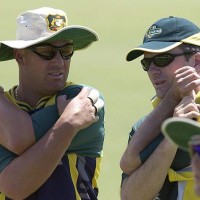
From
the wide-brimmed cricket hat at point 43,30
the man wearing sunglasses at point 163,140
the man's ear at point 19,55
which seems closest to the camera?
the man wearing sunglasses at point 163,140

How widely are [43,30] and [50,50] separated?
0.41 feet

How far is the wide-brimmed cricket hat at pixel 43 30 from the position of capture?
3822 mm

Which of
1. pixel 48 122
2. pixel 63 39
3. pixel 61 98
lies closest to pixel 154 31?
pixel 63 39

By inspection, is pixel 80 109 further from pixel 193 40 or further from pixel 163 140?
pixel 193 40

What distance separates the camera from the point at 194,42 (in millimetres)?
3752

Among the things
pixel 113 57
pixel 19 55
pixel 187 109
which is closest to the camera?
pixel 187 109

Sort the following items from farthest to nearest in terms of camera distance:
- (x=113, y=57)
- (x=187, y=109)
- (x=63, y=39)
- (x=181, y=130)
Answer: (x=113, y=57) < (x=63, y=39) < (x=187, y=109) < (x=181, y=130)

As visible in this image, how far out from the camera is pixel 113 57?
20.3ft

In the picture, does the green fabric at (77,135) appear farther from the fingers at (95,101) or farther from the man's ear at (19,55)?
the man's ear at (19,55)

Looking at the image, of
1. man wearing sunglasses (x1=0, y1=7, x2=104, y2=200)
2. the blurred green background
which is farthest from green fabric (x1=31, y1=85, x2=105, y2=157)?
the blurred green background

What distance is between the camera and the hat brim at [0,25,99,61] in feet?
12.5

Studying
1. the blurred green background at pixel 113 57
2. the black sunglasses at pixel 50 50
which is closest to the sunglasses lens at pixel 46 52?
the black sunglasses at pixel 50 50

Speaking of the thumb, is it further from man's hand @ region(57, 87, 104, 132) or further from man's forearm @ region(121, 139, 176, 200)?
man's forearm @ region(121, 139, 176, 200)

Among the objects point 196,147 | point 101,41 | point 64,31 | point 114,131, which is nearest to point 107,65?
point 101,41
